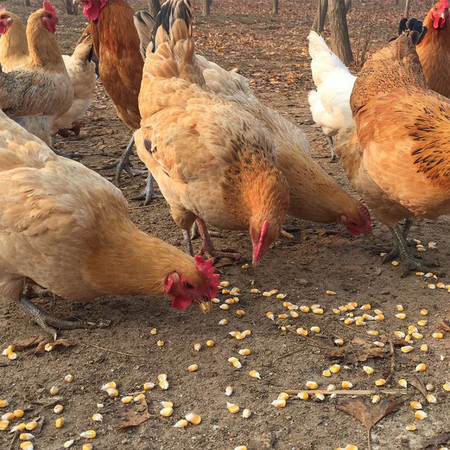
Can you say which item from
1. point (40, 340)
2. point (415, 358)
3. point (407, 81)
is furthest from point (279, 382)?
point (407, 81)

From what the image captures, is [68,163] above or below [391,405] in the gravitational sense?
above

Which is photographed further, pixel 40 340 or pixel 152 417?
pixel 40 340

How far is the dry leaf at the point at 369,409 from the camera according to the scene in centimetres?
248

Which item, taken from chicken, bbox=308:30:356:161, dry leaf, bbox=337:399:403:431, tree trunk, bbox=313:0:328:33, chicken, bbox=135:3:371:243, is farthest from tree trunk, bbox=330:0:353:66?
dry leaf, bbox=337:399:403:431

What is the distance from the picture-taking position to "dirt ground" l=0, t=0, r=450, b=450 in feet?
7.99

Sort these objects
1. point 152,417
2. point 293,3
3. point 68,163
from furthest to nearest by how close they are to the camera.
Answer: point 293,3, point 68,163, point 152,417

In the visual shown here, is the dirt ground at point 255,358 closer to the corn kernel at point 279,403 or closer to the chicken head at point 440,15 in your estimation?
the corn kernel at point 279,403

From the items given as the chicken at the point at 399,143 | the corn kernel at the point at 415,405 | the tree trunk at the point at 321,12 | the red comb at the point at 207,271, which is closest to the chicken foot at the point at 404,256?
the chicken at the point at 399,143

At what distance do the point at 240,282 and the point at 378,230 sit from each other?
1499 millimetres

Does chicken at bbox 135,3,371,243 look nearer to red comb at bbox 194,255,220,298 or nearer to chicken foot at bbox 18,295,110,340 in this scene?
red comb at bbox 194,255,220,298

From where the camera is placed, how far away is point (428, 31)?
495 cm

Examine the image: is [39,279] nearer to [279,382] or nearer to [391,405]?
[279,382]

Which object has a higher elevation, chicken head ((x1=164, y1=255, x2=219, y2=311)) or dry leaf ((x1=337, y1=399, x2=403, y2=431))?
chicken head ((x1=164, y1=255, x2=219, y2=311))

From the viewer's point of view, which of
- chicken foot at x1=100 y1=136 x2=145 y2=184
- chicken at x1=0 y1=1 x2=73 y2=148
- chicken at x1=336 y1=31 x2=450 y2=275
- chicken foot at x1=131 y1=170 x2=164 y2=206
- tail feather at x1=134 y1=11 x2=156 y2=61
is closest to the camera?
chicken at x1=336 y1=31 x2=450 y2=275
